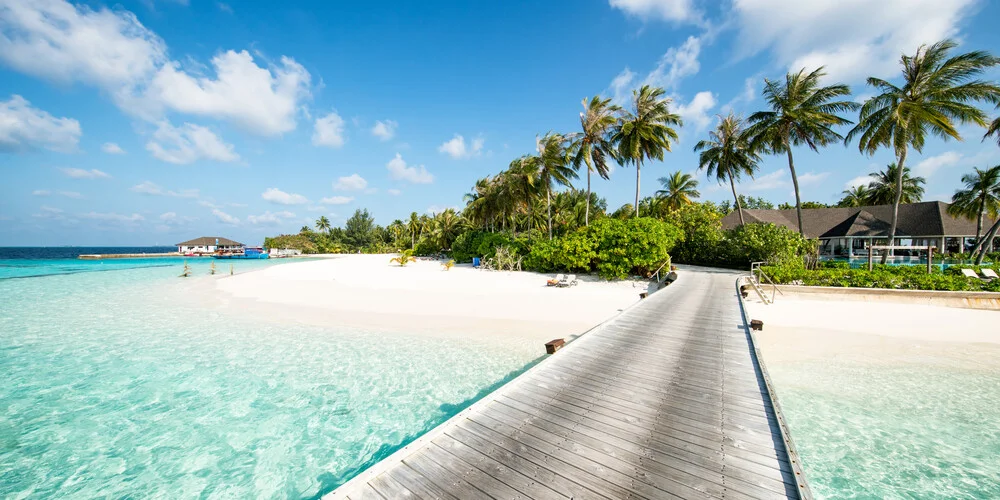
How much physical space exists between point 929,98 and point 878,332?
19.2 m

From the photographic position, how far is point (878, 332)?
425 inches

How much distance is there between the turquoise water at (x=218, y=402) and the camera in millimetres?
4801

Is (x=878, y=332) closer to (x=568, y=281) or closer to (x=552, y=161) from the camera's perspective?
(x=568, y=281)

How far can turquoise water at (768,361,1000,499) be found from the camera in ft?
14.7

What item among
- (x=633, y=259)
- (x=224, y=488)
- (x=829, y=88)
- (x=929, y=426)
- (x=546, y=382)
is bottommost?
(x=224, y=488)

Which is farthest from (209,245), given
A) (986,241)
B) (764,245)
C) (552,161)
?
(986,241)

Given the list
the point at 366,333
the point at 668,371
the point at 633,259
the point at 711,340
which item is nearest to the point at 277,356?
the point at 366,333

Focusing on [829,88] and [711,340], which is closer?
[711,340]

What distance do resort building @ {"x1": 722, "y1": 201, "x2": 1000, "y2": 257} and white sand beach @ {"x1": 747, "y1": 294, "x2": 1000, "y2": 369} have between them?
18.9 meters

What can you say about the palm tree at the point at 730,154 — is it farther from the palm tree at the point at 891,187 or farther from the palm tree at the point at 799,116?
the palm tree at the point at 891,187

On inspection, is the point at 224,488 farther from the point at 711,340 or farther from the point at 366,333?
the point at 711,340

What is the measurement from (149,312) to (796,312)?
2625 centimetres

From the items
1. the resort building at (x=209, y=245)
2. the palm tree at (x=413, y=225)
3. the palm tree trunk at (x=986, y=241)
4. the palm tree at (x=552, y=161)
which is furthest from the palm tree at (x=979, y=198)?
the resort building at (x=209, y=245)

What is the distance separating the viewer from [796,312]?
42.9 ft
